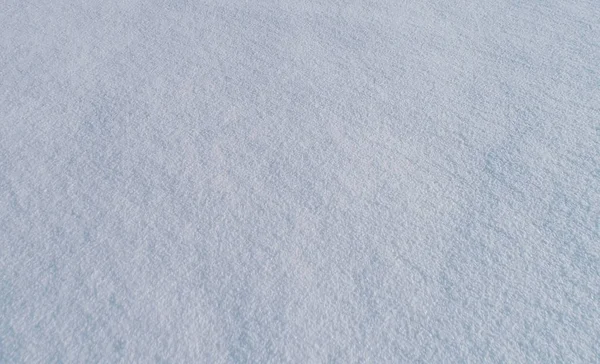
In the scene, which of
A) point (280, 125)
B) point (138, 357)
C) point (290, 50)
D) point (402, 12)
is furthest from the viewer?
point (402, 12)

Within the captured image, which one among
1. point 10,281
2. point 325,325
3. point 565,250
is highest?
point 565,250

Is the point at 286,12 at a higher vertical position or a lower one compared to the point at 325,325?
higher

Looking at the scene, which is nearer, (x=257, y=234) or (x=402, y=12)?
(x=257, y=234)

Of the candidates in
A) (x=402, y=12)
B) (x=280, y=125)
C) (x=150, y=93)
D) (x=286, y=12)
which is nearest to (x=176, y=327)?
(x=280, y=125)

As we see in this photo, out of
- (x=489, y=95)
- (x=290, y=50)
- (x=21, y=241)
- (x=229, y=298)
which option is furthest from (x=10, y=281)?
(x=489, y=95)

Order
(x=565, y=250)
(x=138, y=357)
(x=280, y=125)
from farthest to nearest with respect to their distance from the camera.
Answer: (x=280, y=125) < (x=565, y=250) < (x=138, y=357)

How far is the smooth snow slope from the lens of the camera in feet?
2.78

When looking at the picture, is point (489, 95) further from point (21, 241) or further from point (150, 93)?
point (21, 241)

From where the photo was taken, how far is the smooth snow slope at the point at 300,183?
0.85 metres

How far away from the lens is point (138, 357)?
2.65 ft

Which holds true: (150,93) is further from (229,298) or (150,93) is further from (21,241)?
(229,298)

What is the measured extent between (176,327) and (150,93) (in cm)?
66

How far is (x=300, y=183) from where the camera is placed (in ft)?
3.51

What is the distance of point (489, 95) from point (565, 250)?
47 cm
